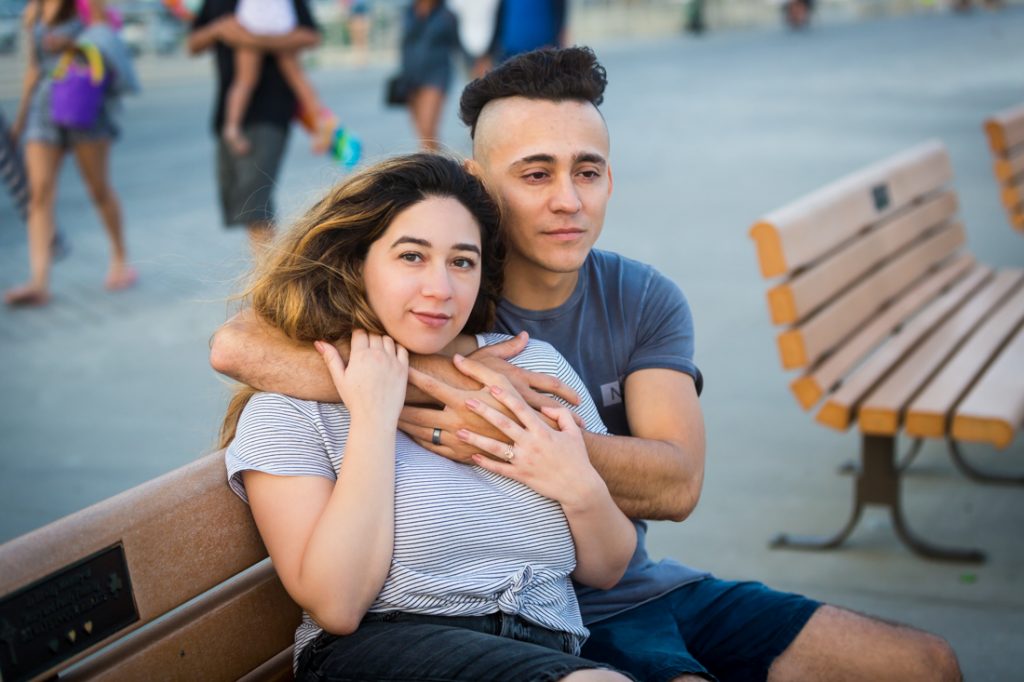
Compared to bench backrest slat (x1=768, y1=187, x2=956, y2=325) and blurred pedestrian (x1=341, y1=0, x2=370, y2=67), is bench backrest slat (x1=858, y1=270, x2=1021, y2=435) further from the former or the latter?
blurred pedestrian (x1=341, y1=0, x2=370, y2=67)

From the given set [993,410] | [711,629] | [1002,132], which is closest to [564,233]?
[711,629]

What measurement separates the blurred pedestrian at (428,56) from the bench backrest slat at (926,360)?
5.24 m

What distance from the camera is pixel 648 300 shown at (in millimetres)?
2939

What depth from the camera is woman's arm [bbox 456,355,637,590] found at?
240cm

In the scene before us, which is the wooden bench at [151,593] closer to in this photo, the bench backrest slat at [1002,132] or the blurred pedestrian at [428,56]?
the bench backrest slat at [1002,132]

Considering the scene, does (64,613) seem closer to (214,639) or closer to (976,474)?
(214,639)

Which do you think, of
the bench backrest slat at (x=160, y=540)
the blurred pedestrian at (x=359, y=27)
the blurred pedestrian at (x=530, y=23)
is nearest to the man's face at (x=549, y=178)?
the bench backrest slat at (x=160, y=540)

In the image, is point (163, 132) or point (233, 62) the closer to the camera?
point (233, 62)

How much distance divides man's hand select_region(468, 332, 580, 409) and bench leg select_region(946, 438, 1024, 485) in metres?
3.05

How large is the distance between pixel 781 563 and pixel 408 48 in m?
6.53

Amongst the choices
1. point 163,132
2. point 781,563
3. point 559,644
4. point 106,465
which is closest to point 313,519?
point 559,644

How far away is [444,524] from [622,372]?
0.74 m

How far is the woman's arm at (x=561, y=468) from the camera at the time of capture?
2402 mm

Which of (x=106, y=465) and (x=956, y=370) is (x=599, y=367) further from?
(x=106, y=465)
